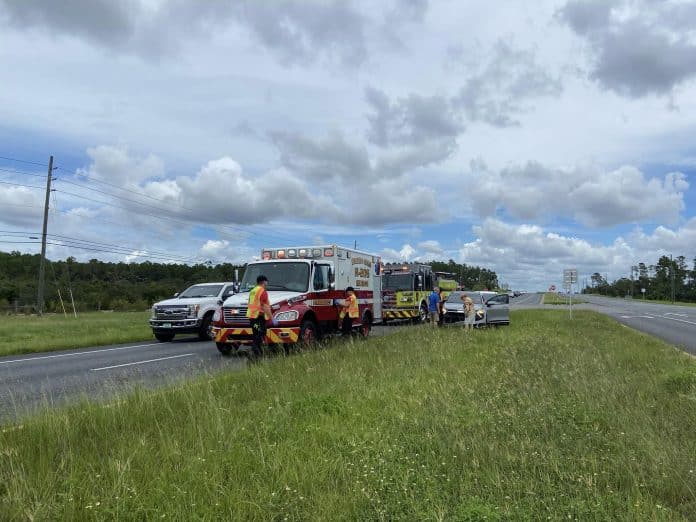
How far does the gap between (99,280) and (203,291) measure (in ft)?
244

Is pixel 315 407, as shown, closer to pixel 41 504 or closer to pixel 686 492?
pixel 41 504

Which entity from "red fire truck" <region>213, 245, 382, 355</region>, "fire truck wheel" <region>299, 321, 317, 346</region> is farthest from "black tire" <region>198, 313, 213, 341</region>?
"fire truck wheel" <region>299, 321, 317, 346</region>

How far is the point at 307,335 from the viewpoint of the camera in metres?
13.9

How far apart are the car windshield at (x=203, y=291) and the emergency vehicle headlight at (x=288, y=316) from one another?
26.3 ft

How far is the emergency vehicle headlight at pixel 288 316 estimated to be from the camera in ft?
42.6

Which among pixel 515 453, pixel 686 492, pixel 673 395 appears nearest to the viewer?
pixel 686 492

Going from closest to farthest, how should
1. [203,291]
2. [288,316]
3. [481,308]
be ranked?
[288,316] < [203,291] < [481,308]

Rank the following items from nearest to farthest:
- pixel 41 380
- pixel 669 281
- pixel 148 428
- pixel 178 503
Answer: pixel 178 503 → pixel 148 428 → pixel 41 380 → pixel 669 281

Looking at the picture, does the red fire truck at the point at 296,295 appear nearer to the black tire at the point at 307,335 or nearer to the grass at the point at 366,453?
the black tire at the point at 307,335

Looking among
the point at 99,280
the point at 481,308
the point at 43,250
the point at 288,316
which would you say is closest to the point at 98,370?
the point at 288,316

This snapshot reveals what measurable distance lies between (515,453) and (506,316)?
21.2 metres

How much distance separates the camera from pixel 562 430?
17.2 feet

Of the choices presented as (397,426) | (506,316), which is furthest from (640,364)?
(506,316)

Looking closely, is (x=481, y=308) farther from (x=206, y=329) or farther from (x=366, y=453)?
(x=366, y=453)
